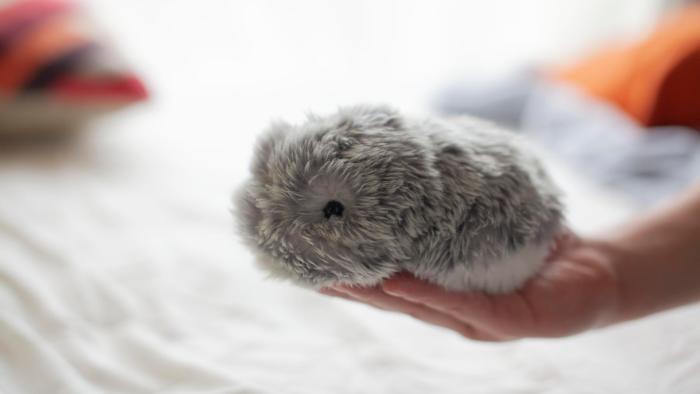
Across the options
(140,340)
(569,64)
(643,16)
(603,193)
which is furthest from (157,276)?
(643,16)

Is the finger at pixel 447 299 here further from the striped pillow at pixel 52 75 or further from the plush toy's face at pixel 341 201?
the striped pillow at pixel 52 75

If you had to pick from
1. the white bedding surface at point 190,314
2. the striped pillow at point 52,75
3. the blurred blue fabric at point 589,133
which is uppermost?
the blurred blue fabric at point 589,133

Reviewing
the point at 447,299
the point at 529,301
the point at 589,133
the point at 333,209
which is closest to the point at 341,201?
the point at 333,209

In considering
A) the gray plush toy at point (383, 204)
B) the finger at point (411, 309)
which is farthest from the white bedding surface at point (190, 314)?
the gray plush toy at point (383, 204)

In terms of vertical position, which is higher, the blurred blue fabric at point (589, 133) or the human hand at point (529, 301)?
the blurred blue fabric at point (589, 133)

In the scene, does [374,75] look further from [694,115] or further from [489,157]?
[489,157]

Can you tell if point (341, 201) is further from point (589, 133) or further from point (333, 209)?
point (589, 133)
